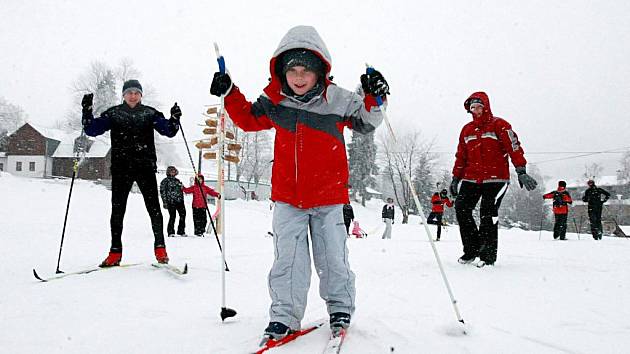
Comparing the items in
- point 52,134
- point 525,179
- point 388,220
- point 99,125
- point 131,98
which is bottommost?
point 388,220

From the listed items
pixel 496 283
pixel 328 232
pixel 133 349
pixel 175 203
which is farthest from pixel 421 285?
pixel 175 203

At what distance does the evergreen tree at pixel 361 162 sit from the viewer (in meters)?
50.7

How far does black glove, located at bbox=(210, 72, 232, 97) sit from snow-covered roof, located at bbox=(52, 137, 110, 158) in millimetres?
50305

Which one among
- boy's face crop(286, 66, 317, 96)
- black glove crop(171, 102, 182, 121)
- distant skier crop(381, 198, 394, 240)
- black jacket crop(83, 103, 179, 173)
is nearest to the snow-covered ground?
black jacket crop(83, 103, 179, 173)

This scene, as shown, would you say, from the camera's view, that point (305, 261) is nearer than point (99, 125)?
Yes

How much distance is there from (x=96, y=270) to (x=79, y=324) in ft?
5.99

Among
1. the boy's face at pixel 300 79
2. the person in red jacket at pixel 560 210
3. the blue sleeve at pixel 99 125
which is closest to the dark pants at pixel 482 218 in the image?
the boy's face at pixel 300 79

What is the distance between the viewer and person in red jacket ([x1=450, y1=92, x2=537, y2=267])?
5387mm

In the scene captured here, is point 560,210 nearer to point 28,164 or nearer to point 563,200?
point 563,200

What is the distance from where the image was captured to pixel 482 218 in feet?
18.2

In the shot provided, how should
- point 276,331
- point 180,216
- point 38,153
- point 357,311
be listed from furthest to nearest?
1. point 38,153
2. point 180,216
3. point 357,311
4. point 276,331

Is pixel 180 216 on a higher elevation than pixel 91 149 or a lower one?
lower

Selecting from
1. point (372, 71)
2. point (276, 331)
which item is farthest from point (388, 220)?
point (276, 331)

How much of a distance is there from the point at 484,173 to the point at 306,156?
11.7ft
